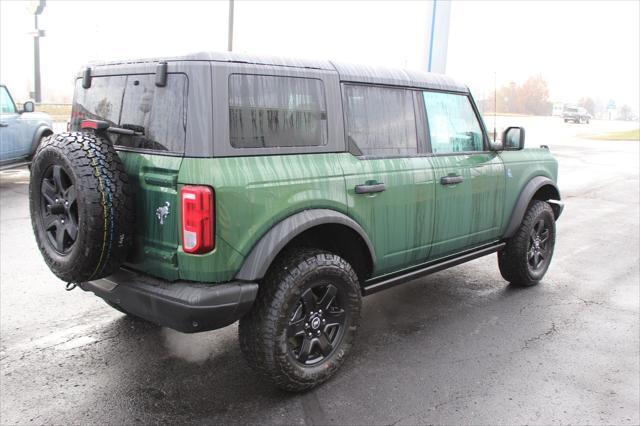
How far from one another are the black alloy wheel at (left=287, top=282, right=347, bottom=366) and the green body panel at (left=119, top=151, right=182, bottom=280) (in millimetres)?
760

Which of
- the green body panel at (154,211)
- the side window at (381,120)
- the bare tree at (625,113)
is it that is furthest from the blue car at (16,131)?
the bare tree at (625,113)

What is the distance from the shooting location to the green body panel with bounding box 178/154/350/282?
2.75 m

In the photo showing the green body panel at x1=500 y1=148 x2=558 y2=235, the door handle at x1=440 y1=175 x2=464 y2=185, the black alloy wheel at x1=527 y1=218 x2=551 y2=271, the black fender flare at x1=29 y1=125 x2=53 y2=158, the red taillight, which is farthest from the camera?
the black fender flare at x1=29 y1=125 x2=53 y2=158

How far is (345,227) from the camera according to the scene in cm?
339

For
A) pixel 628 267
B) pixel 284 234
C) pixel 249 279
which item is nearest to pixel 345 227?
pixel 284 234

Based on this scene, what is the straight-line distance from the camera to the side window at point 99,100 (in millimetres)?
3254

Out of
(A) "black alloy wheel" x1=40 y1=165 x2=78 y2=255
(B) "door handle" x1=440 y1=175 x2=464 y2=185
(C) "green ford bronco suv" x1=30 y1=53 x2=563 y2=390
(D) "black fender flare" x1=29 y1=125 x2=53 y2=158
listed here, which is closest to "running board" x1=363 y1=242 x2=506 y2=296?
(C) "green ford bronco suv" x1=30 y1=53 x2=563 y2=390

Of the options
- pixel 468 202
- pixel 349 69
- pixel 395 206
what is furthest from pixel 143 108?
pixel 468 202

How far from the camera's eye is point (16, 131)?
32.9ft

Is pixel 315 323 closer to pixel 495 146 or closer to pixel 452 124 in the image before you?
pixel 452 124

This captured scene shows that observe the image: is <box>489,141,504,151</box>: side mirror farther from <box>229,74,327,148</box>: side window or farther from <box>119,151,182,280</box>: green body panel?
<box>119,151,182,280</box>: green body panel

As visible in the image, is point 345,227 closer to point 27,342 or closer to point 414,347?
point 414,347

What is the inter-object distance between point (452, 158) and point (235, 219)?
2.07 m

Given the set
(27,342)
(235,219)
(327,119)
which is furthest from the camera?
(27,342)
